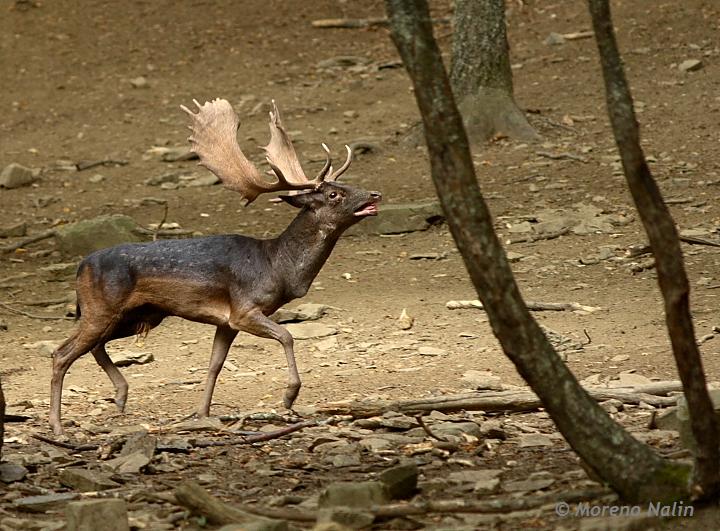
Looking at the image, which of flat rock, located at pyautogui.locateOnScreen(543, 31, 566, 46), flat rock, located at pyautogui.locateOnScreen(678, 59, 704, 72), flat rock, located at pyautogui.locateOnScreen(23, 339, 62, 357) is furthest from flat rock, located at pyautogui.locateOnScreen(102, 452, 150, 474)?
flat rock, located at pyautogui.locateOnScreen(543, 31, 566, 46)

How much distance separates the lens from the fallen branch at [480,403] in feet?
22.9

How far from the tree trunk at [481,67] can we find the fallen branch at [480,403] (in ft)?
21.2

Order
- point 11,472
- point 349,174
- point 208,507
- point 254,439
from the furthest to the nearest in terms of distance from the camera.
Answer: point 349,174, point 254,439, point 11,472, point 208,507

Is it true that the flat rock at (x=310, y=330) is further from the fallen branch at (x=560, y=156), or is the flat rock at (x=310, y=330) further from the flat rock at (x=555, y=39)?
the flat rock at (x=555, y=39)

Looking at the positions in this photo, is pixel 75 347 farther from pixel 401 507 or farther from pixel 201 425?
pixel 401 507

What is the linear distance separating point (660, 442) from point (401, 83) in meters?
11.1

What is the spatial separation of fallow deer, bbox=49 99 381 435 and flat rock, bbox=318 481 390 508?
101 inches

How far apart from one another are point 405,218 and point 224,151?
3670 millimetres

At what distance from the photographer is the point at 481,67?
13.2 m

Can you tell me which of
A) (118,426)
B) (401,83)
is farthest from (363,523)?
(401,83)

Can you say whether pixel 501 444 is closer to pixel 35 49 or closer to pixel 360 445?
pixel 360 445

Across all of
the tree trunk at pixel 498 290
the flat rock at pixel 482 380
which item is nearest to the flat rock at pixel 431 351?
the flat rock at pixel 482 380

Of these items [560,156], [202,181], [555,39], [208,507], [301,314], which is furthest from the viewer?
[555,39]

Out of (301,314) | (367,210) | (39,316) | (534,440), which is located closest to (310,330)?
(301,314)
